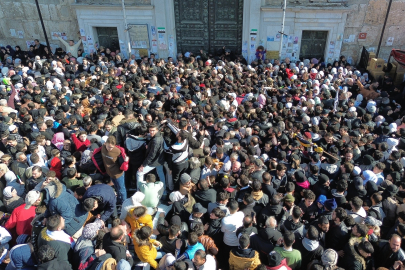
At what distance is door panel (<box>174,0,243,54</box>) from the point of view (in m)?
11.9

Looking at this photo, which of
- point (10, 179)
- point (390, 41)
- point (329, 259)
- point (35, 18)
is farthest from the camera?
point (35, 18)

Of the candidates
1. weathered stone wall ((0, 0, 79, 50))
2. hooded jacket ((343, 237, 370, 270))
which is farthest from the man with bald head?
weathered stone wall ((0, 0, 79, 50))

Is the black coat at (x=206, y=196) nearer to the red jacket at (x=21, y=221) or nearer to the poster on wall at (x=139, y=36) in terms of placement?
the red jacket at (x=21, y=221)

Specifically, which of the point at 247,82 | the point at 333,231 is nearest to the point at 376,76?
the point at 247,82

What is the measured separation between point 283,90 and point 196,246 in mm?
5781

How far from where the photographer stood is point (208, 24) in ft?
40.3

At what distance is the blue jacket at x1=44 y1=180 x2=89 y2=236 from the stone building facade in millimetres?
9423

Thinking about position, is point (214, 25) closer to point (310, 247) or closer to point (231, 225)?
point (231, 225)

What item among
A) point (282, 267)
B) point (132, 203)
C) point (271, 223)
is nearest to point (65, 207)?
point (132, 203)

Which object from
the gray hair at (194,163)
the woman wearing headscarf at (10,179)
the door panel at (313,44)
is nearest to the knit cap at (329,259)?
the gray hair at (194,163)

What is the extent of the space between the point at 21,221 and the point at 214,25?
34.7 ft

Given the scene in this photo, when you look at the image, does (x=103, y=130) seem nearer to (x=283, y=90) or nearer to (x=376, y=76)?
(x=283, y=90)

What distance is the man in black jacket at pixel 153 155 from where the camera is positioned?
471cm

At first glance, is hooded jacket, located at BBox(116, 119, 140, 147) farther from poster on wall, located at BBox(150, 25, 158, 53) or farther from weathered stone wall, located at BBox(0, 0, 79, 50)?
weathered stone wall, located at BBox(0, 0, 79, 50)
